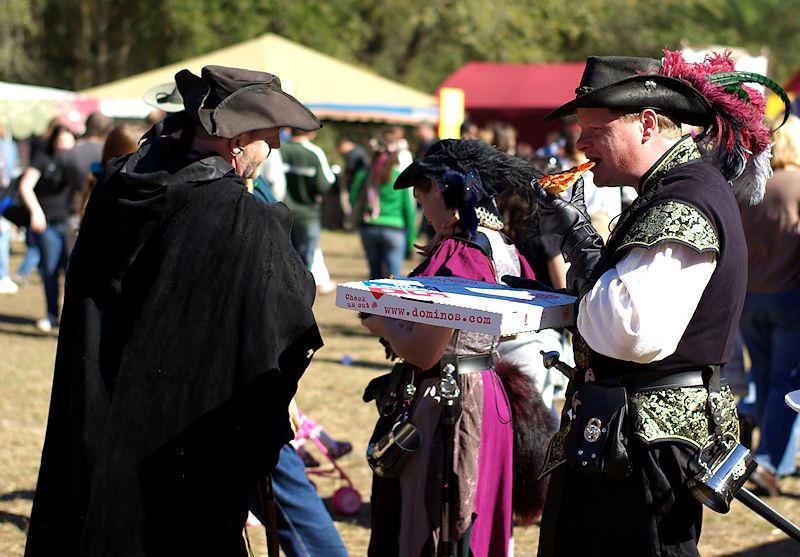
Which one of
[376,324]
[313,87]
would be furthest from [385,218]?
[376,324]

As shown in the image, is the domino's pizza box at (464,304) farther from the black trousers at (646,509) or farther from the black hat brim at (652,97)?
the black hat brim at (652,97)

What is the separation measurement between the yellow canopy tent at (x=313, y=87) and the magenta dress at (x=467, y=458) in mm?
10538

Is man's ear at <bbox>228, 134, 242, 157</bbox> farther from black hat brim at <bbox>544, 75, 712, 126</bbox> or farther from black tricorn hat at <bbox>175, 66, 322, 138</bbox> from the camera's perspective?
black hat brim at <bbox>544, 75, 712, 126</bbox>

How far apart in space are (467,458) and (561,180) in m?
1.03

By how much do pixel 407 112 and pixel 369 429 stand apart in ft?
35.2

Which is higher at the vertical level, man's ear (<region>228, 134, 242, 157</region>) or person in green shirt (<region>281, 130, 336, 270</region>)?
man's ear (<region>228, 134, 242, 157</region>)

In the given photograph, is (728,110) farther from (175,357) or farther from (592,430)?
(175,357)

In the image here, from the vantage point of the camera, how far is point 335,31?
1030 inches

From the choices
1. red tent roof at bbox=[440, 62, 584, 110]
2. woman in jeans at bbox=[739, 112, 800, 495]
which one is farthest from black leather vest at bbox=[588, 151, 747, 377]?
red tent roof at bbox=[440, 62, 584, 110]

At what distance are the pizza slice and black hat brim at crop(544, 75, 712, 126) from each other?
19 centimetres

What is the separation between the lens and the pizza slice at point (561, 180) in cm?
Answer: 295

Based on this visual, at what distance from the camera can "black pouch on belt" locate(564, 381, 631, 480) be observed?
275cm

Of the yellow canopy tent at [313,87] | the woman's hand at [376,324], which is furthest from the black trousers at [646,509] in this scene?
the yellow canopy tent at [313,87]

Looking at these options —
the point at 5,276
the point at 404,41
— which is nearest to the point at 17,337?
the point at 5,276
